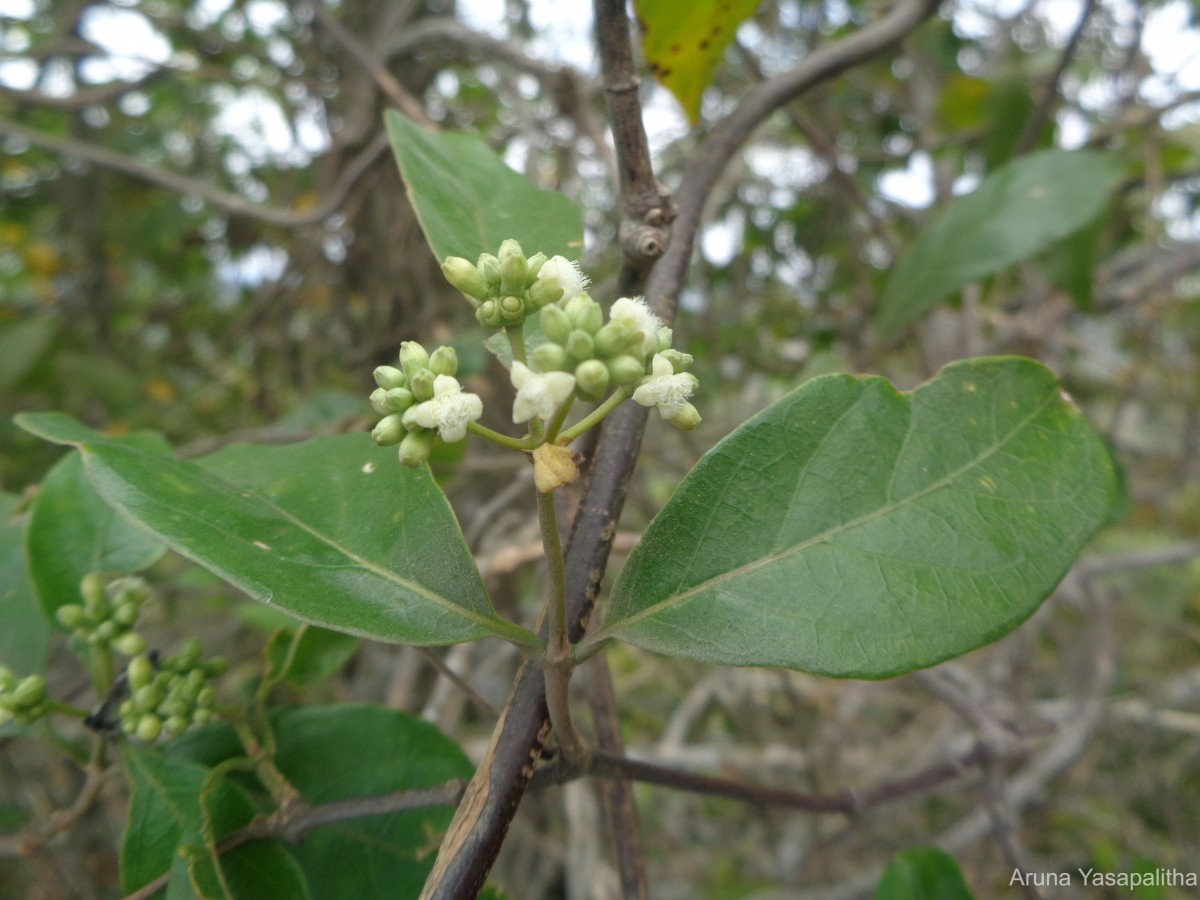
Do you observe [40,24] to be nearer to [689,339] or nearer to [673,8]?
[689,339]

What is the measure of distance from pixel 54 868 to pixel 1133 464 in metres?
4.80

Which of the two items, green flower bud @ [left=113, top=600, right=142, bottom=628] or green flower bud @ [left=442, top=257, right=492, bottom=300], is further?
green flower bud @ [left=113, top=600, right=142, bottom=628]

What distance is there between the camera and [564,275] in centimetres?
68

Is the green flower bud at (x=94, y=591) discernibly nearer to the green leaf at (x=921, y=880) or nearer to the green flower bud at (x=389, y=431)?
the green flower bud at (x=389, y=431)

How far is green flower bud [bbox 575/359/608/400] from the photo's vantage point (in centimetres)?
56

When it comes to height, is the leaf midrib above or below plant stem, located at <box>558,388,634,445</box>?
below

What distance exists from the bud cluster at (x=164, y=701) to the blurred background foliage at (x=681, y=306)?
0.49 meters

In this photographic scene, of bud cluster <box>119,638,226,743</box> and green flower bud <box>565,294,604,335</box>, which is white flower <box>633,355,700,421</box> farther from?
bud cluster <box>119,638,226,743</box>

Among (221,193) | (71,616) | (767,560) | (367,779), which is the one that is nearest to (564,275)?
(767,560)

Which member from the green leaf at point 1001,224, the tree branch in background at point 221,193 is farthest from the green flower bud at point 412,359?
the tree branch in background at point 221,193

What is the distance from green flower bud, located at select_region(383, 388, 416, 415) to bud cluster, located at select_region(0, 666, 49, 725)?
2.05ft

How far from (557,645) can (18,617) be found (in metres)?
0.89

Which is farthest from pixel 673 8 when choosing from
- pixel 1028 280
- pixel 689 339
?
pixel 689 339

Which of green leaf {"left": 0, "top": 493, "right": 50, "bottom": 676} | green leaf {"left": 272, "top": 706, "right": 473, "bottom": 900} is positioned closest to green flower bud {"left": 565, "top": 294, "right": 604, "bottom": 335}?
green leaf {"left": 272, "top": 706, "right": 473, "bottom": 900}
